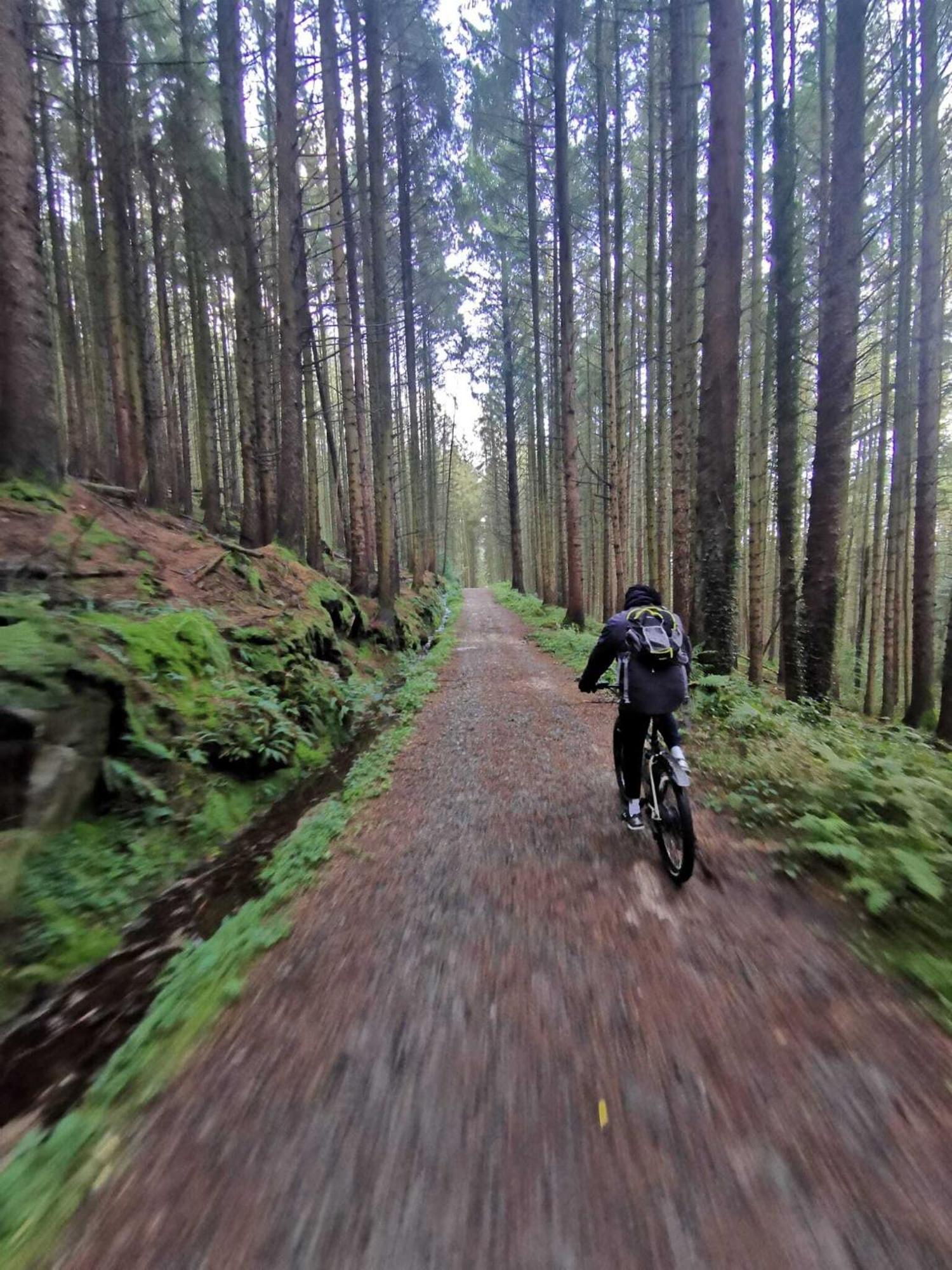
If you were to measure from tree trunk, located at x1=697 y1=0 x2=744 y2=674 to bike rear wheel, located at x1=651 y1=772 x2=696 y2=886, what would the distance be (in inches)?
210

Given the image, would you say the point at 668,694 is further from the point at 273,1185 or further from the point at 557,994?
the point at 273,1185

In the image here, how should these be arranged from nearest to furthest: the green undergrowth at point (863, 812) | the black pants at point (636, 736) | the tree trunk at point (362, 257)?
the green undergrowth at point (863, 812)
the black pants at point (636, 736)
the tree trunk at point (362, 257)

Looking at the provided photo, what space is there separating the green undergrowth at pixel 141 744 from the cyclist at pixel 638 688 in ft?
11.1

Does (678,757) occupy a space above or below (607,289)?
below

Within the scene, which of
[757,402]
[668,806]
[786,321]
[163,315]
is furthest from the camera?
[163,315]

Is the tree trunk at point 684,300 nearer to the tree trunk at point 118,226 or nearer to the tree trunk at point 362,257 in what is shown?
the tree trunk at point 362,257

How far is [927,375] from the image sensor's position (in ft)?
35.8

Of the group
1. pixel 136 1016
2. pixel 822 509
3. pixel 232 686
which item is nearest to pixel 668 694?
pixel 136 1016

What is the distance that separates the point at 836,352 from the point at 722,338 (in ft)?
4.71

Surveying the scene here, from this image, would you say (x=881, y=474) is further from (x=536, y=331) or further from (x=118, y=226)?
(x=118, y=226)

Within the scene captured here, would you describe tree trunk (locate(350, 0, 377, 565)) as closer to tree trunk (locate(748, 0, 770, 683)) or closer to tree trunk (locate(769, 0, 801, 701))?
tree trunk (locate(769, 0, 801, 701))

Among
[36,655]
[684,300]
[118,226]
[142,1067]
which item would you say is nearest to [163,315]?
[118,226]

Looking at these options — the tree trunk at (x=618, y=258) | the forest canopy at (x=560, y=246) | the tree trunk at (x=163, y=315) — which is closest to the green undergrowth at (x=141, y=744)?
the forest canopy at (x=560, y=246)

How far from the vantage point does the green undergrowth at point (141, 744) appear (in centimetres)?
348
